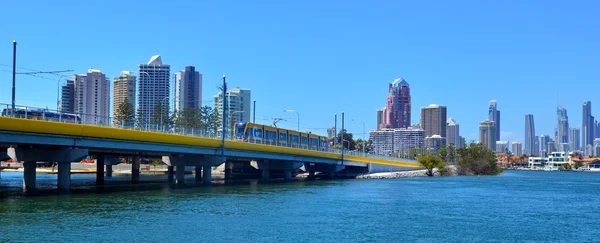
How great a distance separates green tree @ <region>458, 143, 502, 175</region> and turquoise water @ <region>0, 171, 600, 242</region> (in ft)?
353

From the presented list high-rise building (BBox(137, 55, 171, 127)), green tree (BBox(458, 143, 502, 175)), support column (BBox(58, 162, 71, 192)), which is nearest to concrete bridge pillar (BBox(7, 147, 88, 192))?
support column (BBox(58, 162, 71, 192))

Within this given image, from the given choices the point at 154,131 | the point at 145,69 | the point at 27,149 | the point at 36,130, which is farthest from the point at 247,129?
the point at 145,69

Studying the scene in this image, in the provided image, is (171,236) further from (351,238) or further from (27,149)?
(27,149)

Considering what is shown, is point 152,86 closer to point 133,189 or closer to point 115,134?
point 133,189

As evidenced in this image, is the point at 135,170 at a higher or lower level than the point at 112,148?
lower

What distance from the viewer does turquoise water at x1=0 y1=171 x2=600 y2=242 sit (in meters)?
37.3

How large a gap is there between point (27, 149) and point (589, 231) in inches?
1807

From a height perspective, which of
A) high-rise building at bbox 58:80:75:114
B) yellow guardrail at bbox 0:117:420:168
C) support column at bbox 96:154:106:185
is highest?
high-rise building at bbox 58:80:75:114

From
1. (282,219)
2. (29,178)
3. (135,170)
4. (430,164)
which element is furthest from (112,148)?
(430,164)

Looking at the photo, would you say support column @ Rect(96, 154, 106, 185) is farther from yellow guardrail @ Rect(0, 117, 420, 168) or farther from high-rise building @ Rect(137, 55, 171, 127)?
high-rise building @ Rect(137, 55, 171, 127)

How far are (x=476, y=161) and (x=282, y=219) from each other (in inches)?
5436

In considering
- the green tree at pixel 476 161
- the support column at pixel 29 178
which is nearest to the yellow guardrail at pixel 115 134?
the support column at pixel 29 178

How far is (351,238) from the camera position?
37688mm

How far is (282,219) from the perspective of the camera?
4575 cm
